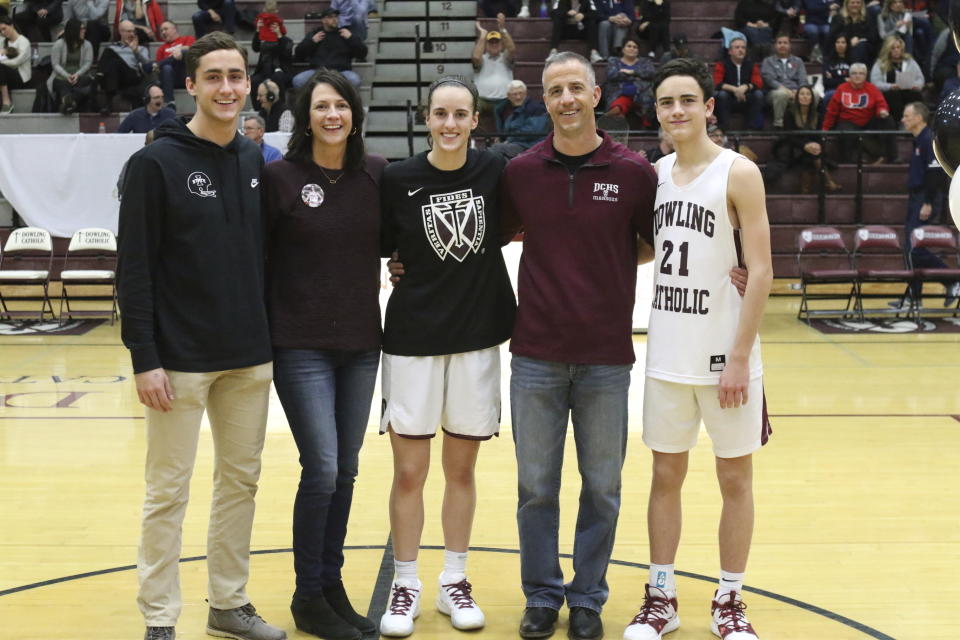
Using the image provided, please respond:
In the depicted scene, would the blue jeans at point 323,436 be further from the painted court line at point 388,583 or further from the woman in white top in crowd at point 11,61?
the woman in white top in crowd at point 11,61

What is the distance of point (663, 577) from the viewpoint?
149 inches

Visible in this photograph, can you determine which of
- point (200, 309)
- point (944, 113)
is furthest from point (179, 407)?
point (944, 113)

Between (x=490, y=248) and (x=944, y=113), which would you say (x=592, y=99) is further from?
(x=944, y=113)

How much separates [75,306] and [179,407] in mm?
9088

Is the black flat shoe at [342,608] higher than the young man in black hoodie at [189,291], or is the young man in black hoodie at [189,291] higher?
the young man in black hoodie at [189,291]

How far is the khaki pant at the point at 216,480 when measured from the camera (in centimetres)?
350

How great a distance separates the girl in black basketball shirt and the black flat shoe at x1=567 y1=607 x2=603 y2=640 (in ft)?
0.98

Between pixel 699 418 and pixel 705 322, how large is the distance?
0.34 meters

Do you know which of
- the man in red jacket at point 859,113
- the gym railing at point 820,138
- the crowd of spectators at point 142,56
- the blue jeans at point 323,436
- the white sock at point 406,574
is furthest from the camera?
the crowd of spectators at point 142,56

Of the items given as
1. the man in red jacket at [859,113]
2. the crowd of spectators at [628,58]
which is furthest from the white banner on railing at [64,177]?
the man in red jacket at [859,113]

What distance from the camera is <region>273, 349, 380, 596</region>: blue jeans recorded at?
3607 mm

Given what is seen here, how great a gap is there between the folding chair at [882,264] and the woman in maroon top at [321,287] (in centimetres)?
774

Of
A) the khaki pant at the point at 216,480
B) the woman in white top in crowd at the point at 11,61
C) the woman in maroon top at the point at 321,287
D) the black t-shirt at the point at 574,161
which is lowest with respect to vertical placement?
the khaki pant at the point at 216,480

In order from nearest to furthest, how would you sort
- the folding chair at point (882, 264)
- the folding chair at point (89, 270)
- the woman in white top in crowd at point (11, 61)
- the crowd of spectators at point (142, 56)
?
the folding chair at point (882, 264), the folding chair at point (89, 270), the crowd of spectators at point (142, 56), the woman in white top in crowd at point (11, 61)
